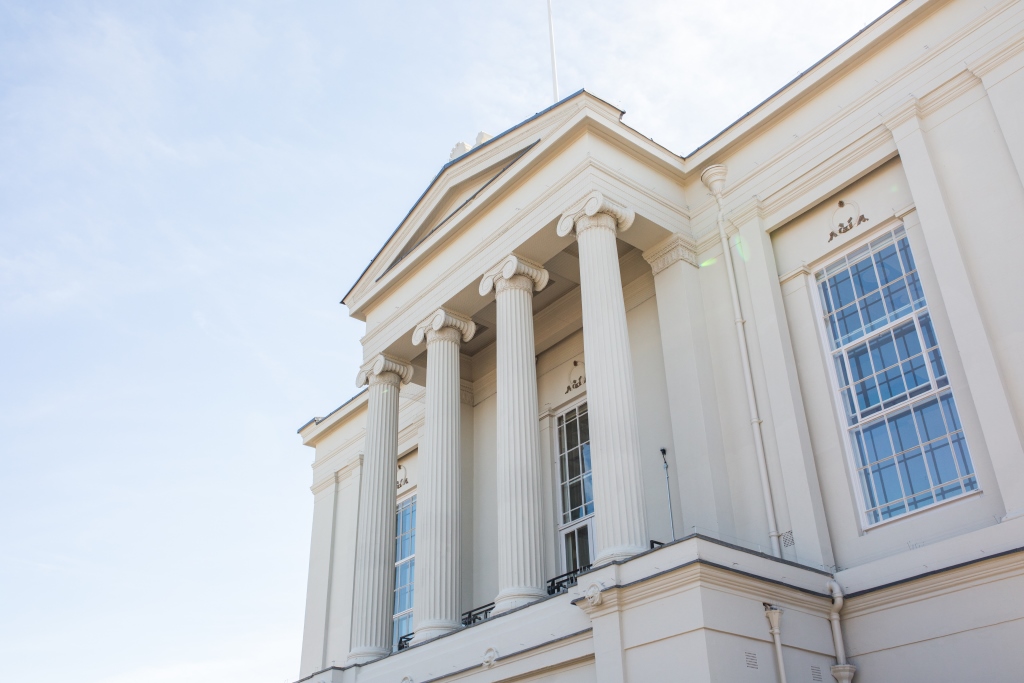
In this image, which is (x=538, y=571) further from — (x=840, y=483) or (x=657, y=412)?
(x=840, y=483)

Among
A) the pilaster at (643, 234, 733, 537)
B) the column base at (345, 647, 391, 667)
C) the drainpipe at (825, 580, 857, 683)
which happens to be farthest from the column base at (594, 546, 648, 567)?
the column base at (345, 647, 391, 667)

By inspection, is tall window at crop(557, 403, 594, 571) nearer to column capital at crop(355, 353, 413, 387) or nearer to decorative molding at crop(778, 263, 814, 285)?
column capital at crop(355, 353, 413, 387)

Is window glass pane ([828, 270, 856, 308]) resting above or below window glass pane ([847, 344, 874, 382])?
above

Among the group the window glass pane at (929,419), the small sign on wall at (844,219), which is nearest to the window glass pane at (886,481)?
the window glass pane at (929,419)

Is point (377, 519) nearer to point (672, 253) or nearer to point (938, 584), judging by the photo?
point (672, 253)

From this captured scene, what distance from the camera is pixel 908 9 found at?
14594mm

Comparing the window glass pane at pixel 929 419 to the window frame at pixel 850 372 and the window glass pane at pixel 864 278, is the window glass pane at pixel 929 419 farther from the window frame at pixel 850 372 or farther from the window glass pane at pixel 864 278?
the window glass pane at pixel 864 278

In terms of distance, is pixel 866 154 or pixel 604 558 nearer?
pixel 604 558

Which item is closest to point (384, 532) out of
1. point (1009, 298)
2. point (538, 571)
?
point (538, 571)

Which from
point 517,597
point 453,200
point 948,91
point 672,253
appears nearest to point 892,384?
point 948,91

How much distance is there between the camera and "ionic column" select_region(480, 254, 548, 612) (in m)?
14.7

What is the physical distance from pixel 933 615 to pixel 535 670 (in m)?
5.25

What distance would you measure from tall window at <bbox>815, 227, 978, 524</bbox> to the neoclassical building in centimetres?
3

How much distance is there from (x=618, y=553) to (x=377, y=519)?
7033 millimetres
